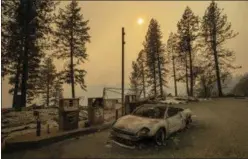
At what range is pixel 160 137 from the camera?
33.9 feet

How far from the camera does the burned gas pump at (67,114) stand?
39.5 ft

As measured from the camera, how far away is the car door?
11.1 metres

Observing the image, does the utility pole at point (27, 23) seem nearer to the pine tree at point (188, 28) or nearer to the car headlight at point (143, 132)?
the car headlight at point (143, 132)

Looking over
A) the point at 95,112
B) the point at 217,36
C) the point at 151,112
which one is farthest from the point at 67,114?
the point at 217,36

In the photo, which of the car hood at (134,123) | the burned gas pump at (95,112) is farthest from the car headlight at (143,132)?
the burned gas pump at (95,112)

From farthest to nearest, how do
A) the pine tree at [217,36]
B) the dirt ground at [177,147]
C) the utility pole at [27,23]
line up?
the pine tree at [217,36] → the utility pole at [27,23] → the dirt ground at [177,147]

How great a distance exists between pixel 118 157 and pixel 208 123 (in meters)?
7.47

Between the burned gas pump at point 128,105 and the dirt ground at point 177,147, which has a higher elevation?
the burned gas pump at point 128,105

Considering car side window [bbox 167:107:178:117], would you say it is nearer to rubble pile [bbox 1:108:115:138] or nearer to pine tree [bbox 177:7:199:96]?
rubble pile [bbox 1:108:115:138]

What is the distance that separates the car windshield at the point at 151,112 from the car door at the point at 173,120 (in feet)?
1.08

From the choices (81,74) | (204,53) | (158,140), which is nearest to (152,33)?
(204,53)

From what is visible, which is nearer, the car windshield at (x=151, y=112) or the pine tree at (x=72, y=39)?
the car windshield at (x=151, y=112)

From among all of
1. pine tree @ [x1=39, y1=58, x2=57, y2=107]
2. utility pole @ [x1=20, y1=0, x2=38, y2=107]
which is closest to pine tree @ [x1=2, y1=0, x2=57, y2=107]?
utility pole @ [x1=20, y1=0, x2=38, y2=107]

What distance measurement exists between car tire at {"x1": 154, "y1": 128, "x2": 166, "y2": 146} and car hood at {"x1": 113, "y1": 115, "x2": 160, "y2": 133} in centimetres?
41
